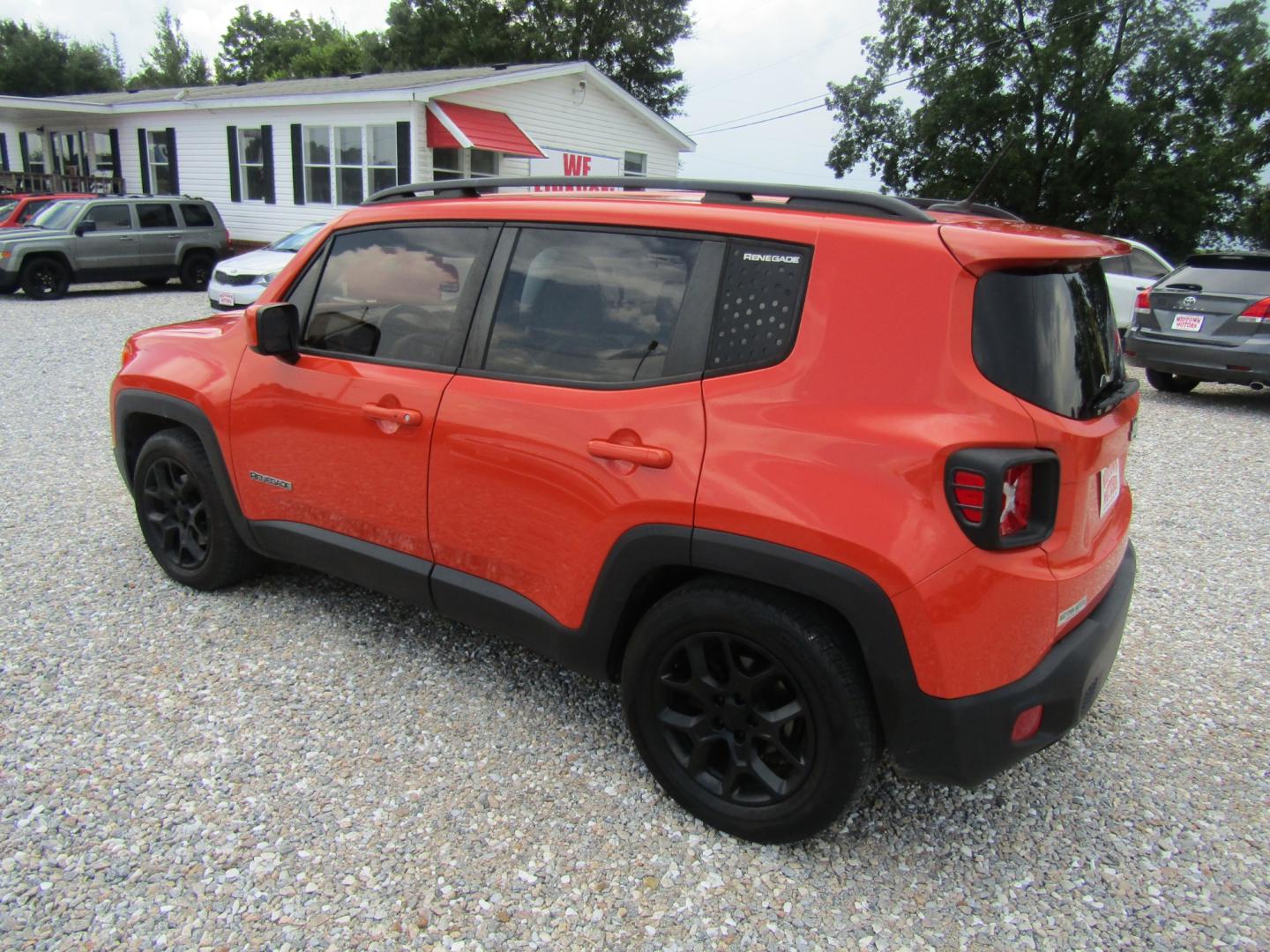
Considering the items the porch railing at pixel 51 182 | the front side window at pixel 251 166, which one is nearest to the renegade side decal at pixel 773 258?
the front side window at pixel 251 166

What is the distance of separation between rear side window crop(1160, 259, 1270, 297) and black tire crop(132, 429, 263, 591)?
29.7ft

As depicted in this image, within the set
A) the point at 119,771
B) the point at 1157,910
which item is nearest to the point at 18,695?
the point at 119,771

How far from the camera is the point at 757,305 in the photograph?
2365 millimetres

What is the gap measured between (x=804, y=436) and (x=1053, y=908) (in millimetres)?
1411

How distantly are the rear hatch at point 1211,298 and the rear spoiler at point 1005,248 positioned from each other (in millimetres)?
7707

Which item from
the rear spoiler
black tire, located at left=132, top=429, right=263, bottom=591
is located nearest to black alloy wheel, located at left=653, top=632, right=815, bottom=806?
the rear spoiler

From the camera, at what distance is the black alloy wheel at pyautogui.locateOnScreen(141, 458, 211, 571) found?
12.8 ft

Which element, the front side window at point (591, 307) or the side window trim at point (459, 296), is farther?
the side window trim at point (459, 296)

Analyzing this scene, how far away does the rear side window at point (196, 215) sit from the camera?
54.7 feet

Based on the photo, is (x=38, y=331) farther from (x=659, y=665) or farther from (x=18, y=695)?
(x=659, y=665)

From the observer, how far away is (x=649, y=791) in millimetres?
2740

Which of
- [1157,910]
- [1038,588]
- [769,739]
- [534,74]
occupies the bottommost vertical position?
[1157,910]

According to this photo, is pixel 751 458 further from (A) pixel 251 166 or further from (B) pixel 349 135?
(A) pixel 251 166

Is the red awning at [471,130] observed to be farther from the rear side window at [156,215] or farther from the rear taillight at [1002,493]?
the rear taillight at [1002,493]
